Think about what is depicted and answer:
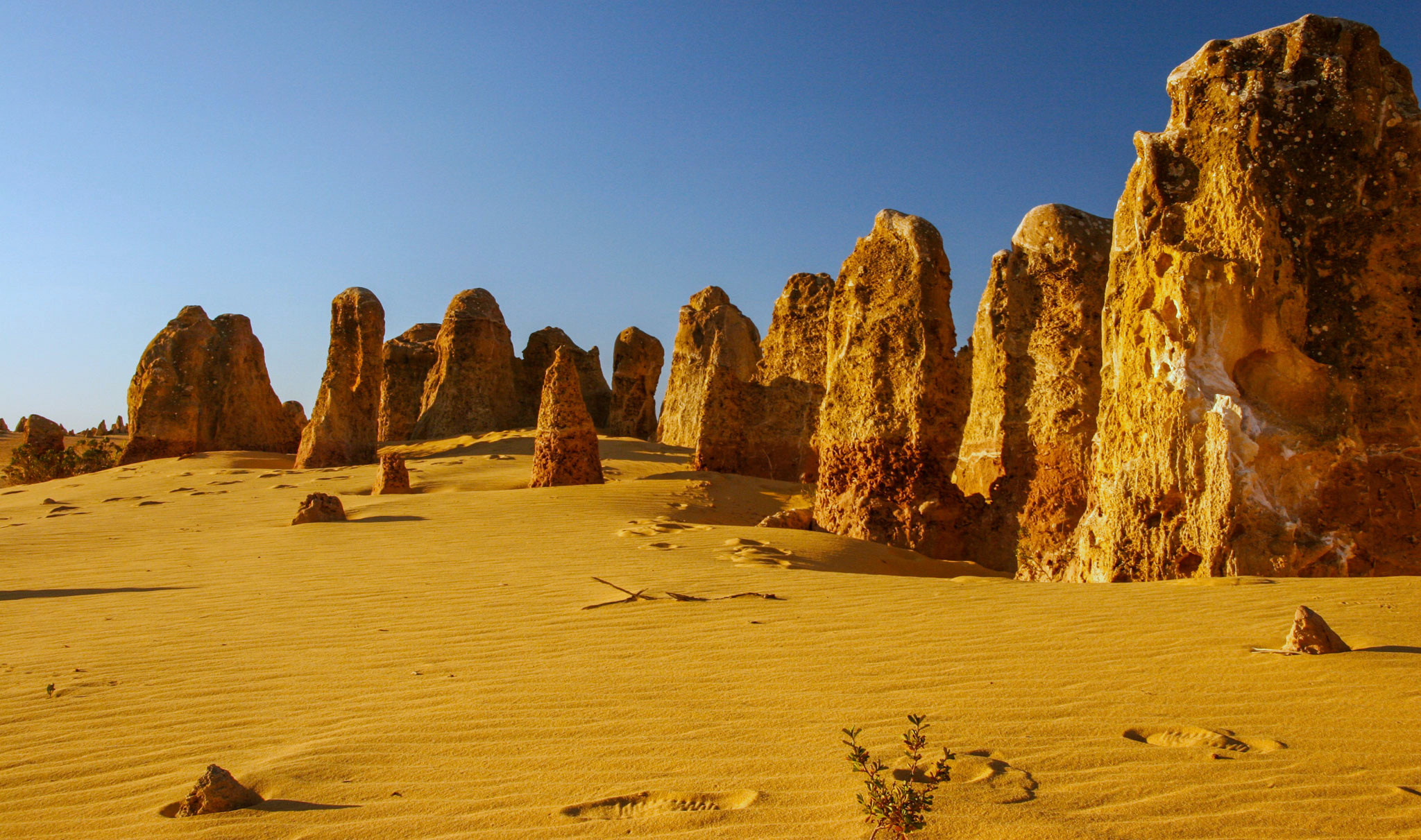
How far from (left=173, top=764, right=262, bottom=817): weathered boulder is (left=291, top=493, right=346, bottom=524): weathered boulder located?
771 centimetres

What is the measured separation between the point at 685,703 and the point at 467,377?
18886 mm

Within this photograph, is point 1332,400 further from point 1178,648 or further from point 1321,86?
point 1178,648

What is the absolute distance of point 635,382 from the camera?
2412cm

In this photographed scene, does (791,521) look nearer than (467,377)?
Yes

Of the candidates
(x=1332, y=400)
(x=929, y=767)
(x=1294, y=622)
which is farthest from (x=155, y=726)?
(x=1332, y=400)

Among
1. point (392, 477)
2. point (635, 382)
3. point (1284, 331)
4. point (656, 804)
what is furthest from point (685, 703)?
point (635, 382)

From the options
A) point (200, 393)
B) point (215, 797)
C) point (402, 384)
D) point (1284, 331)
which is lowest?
point (215, 797)

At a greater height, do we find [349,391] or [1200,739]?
[349,391]

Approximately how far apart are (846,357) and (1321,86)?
4.86 m

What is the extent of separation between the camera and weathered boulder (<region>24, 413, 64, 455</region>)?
803 inches

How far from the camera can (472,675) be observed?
403cm

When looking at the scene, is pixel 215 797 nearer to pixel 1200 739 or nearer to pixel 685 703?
pixel 685 703

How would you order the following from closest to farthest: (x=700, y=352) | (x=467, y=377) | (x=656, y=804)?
1. (x=656, y=804)
2. (x=467, y=377)
3. (x=700, y=352)

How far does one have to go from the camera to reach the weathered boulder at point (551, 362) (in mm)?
24766
